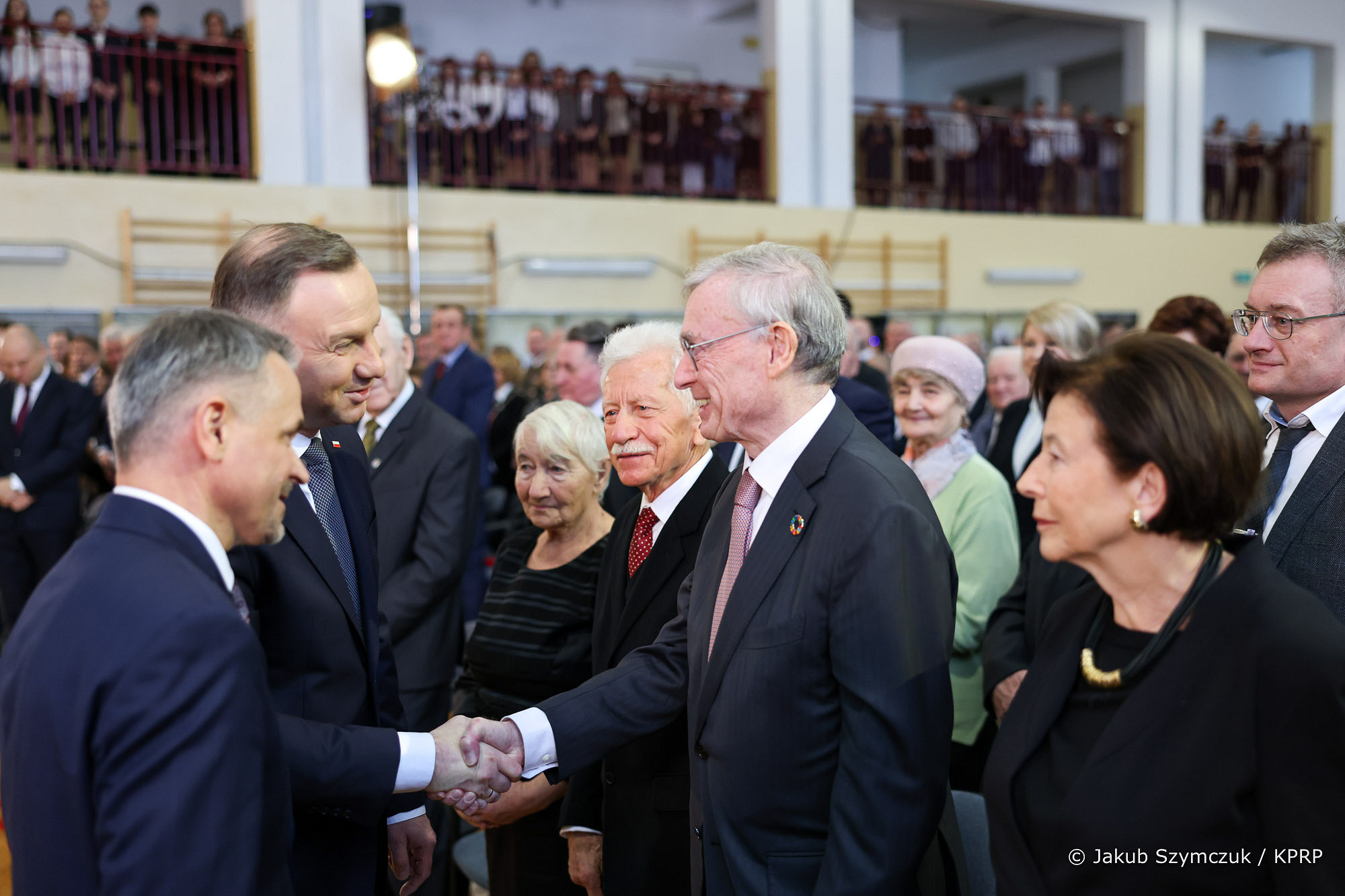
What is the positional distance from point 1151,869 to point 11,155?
1129 cm

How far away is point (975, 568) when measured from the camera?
113 inches

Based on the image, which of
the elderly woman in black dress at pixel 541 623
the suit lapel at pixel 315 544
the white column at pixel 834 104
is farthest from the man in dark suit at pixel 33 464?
the white column at pixel 834 104

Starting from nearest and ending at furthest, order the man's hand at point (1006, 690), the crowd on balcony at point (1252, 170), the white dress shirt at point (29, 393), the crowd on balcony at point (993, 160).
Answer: the man's hand at point (1006, 690) → the white dress shirt at point (29, 393) → the crowd on balcony at point (993, 160) → the crowd on balcony at point (1252, 170)

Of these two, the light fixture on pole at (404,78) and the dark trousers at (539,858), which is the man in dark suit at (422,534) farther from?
the light fixture on pole at (404,78)

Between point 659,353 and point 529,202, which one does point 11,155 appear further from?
point 659,353

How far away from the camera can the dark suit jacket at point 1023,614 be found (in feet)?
8.28

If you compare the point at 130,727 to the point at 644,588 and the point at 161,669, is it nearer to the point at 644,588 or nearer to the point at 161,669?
the point at 161,669

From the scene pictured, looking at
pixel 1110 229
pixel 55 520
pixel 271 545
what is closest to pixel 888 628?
pixel 271 545

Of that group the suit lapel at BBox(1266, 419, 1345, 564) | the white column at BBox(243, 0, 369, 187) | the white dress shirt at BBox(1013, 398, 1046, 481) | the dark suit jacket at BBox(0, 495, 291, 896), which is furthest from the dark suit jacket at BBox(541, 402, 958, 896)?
the white column at BBox(243, 0, 369, 187)

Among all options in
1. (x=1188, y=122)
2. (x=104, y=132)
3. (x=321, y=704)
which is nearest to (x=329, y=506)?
(x=321, y=704)

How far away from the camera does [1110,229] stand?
13.6 m

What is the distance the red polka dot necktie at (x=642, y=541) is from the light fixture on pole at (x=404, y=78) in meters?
6.57

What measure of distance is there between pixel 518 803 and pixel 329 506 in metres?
0.79

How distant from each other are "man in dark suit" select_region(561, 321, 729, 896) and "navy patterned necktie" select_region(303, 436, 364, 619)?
1.88 feet
